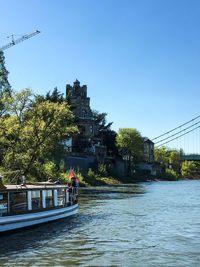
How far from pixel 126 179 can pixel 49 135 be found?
254 ft

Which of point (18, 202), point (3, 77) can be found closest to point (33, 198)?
point (18, 202)

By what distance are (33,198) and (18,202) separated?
2.17 meters

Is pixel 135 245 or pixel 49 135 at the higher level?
pixel 49 135

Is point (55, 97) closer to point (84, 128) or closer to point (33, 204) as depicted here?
point (84, 128)

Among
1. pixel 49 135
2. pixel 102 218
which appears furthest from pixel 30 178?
pixel 102 218

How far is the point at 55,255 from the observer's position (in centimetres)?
2216

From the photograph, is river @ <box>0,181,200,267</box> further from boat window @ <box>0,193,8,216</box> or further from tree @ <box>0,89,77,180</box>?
tree @ <box>0,89,77,180</box>

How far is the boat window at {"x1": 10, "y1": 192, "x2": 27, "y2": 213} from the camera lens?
28.6 meters

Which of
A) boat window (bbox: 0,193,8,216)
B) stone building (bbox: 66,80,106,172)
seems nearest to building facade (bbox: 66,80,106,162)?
stone building (bbox: 66,80,106,172)

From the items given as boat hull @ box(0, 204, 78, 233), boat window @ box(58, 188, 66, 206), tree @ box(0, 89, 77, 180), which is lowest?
boat hull @ box(0, 204, 78, 233)

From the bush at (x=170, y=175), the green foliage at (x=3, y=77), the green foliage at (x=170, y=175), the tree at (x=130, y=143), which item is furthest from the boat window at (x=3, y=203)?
the green foliage at (x=170, y=175)

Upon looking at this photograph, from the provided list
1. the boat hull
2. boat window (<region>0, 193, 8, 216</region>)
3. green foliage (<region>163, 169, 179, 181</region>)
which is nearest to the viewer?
the boat hull

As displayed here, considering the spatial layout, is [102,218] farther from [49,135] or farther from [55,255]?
[49,135]

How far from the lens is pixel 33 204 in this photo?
31.3 metres
